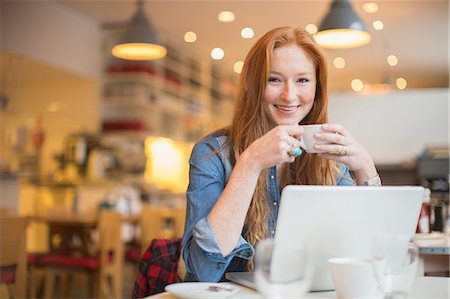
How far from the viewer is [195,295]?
1235mm

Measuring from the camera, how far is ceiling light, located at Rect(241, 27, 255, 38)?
7.82 m

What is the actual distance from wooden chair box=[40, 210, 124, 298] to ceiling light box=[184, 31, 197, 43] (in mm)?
4072

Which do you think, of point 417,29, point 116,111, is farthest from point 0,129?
point 417,29

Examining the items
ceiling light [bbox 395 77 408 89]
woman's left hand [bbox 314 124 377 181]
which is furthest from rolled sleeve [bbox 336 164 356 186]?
ceiling light [bbox 395 77 408 89]

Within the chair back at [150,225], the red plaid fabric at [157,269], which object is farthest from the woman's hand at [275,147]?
the chair back at [150,225]

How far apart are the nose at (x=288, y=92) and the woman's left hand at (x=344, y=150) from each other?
21cm

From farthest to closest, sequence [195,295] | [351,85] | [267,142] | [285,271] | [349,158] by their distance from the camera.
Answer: [351,85], [349,158], [267,142], [195,295], [285,271]

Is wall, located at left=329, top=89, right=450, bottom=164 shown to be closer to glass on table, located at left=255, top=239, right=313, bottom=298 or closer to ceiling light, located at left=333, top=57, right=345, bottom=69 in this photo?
ceiling light, located at left=333, top=57, right=345, bottom=69

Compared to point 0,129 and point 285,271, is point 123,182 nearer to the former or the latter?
point 0,129

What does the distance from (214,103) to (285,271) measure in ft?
31.6

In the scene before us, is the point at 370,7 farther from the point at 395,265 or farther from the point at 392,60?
the point at 395,265

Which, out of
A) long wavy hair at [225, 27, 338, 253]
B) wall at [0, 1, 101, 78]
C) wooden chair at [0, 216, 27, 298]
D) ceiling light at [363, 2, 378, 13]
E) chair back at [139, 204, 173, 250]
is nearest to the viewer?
long wavy hair at [225, 27, 338, 253]

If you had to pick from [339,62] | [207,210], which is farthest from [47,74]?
[207,210]

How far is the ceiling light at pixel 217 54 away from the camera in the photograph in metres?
9.39
